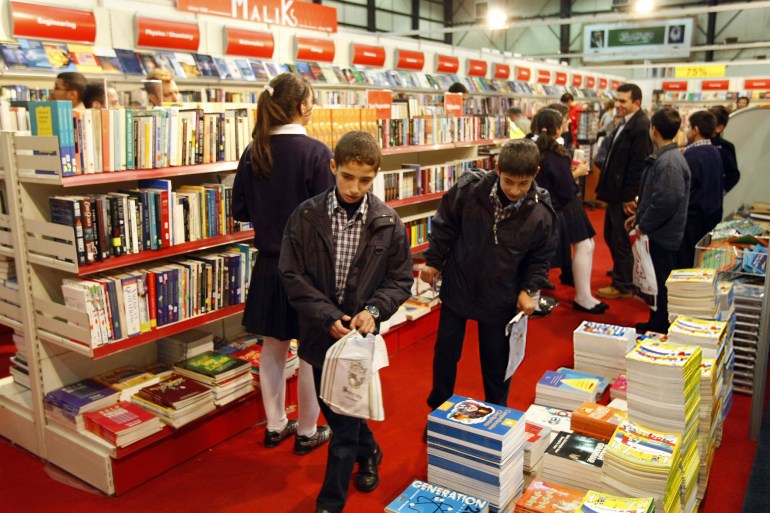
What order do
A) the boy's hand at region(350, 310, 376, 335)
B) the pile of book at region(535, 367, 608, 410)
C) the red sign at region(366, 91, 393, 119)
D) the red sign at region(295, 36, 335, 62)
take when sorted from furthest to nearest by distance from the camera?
the red sign at region(295, 36, 335, 62)
the red sign at region(366, 91, 393, 119)
the pile of book at region(535, 367, 608, 410)
the boy's hand at region(350, 310, 376, 335)

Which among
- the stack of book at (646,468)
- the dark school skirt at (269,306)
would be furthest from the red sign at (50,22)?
the stack of book at (646,468)

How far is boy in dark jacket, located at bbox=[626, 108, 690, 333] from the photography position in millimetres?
4117

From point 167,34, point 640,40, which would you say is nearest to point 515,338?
point 167,34

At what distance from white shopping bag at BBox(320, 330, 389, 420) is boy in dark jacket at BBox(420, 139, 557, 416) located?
72 cm

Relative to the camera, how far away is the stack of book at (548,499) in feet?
6.68

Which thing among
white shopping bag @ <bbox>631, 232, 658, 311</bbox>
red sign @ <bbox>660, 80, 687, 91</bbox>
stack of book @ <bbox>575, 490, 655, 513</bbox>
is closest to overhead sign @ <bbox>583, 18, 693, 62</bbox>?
red sign @ <bbox>660, 80, 687, 91</bbox>

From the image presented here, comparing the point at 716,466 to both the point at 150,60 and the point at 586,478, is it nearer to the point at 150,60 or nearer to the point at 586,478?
the point at 586,478

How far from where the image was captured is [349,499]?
2717 millimetres

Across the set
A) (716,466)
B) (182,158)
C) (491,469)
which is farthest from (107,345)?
(716,466)

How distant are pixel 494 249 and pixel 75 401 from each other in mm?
2027

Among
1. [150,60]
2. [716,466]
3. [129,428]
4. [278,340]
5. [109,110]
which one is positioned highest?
[150,60]

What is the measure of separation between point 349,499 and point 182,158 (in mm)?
1813

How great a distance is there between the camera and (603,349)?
381 cm

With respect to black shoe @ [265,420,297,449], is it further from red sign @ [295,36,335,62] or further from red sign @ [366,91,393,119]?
red sign @ [295,36,335,62]
